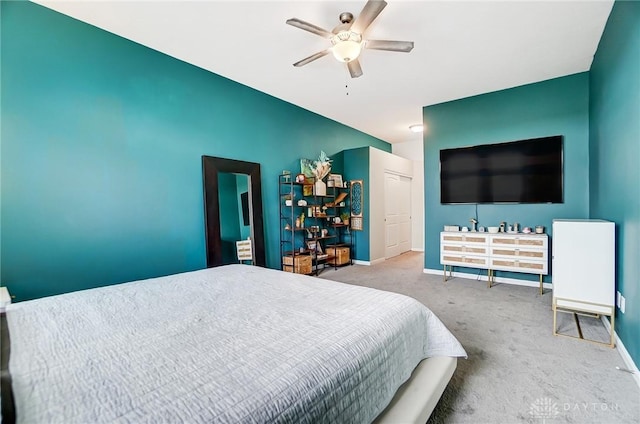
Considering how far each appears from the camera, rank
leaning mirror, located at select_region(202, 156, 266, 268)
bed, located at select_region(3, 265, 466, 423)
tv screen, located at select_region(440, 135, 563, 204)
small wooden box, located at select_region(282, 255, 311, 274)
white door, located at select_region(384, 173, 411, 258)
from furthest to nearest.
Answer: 1. white door, located at select_region(384, 173, 411, 258)
2. small wooden box, located at select_region(282, 255, 311, 274)
3. tv screen, located at select_region(440, 135, 563, 204)
4. leaning mirror, located at select_region(202, 156, 266, 268)
5. bed, located at select_region(3, 265, 466, 423)

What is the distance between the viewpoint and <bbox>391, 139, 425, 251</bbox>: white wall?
23.4 feet

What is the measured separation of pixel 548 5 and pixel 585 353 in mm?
2871

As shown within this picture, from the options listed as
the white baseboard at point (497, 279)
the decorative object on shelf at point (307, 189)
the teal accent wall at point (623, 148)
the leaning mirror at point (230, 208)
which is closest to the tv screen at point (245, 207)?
the leaning mirror at point (230, 208)

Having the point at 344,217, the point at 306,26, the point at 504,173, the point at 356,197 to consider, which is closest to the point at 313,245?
the point at 344,217

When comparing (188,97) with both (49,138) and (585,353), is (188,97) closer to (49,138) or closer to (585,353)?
(49,138)

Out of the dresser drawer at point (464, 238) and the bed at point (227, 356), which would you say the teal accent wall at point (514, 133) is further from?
the bed at point (227, 356)

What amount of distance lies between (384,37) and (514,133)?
101 inches

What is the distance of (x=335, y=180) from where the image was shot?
210 inches

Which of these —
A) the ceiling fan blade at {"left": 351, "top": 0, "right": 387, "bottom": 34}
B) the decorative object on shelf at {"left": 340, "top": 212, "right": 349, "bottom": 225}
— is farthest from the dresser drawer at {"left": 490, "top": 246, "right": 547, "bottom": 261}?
the ceiling fan blade at {"left": 351, "top": 0, "right": 387, "bottom": 34}

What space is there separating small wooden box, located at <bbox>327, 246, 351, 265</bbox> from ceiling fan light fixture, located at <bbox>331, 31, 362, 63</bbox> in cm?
343

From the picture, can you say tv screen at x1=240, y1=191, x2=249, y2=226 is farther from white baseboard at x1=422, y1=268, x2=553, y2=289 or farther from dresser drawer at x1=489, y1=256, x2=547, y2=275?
dresser drawer at x1=489, y1=256, x2=547, y2=275

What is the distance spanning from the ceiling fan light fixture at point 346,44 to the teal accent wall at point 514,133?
9.02ft

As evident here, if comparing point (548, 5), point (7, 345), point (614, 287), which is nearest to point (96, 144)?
point (7, 345)

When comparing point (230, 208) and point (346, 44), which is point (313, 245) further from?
point (346, 44)
